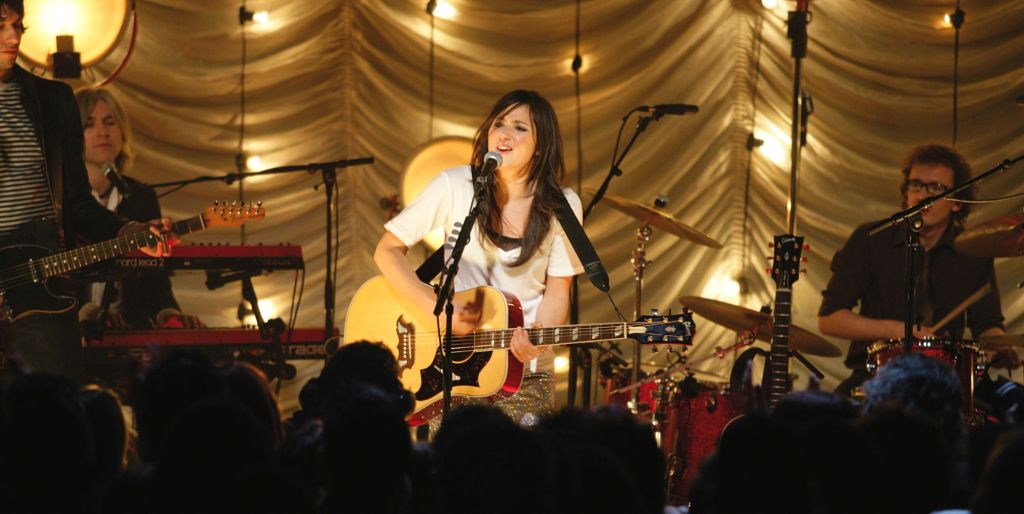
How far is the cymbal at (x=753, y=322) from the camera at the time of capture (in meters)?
6.61

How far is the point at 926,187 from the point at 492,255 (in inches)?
106

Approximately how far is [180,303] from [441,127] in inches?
94.6

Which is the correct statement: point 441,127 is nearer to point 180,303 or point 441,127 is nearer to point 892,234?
point 180,303

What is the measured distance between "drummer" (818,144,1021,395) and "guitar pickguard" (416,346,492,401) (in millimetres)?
2351

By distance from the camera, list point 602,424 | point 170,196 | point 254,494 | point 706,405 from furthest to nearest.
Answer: point 170,196 < point 706,405 < point 602,424 < point 254,494

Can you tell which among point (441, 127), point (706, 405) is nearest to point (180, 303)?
point (441, 127)

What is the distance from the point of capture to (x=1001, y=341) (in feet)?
20.0

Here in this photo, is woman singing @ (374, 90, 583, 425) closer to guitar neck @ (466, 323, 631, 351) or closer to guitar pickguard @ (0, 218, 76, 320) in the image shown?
guitar neck @ (466, 323, 631, 351)

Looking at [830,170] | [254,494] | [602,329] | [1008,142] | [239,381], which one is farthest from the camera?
[830,170]

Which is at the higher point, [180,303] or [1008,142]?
[1008,142]

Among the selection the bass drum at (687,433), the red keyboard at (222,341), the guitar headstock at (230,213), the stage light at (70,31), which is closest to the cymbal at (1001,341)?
the bass drum at (687,433)

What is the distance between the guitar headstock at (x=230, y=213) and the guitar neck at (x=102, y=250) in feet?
0.25

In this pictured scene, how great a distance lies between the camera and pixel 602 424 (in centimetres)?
290

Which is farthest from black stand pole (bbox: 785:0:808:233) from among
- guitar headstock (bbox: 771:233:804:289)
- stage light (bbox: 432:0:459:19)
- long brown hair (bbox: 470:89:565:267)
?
long brown hair (bbox: 470:89:565:267)
